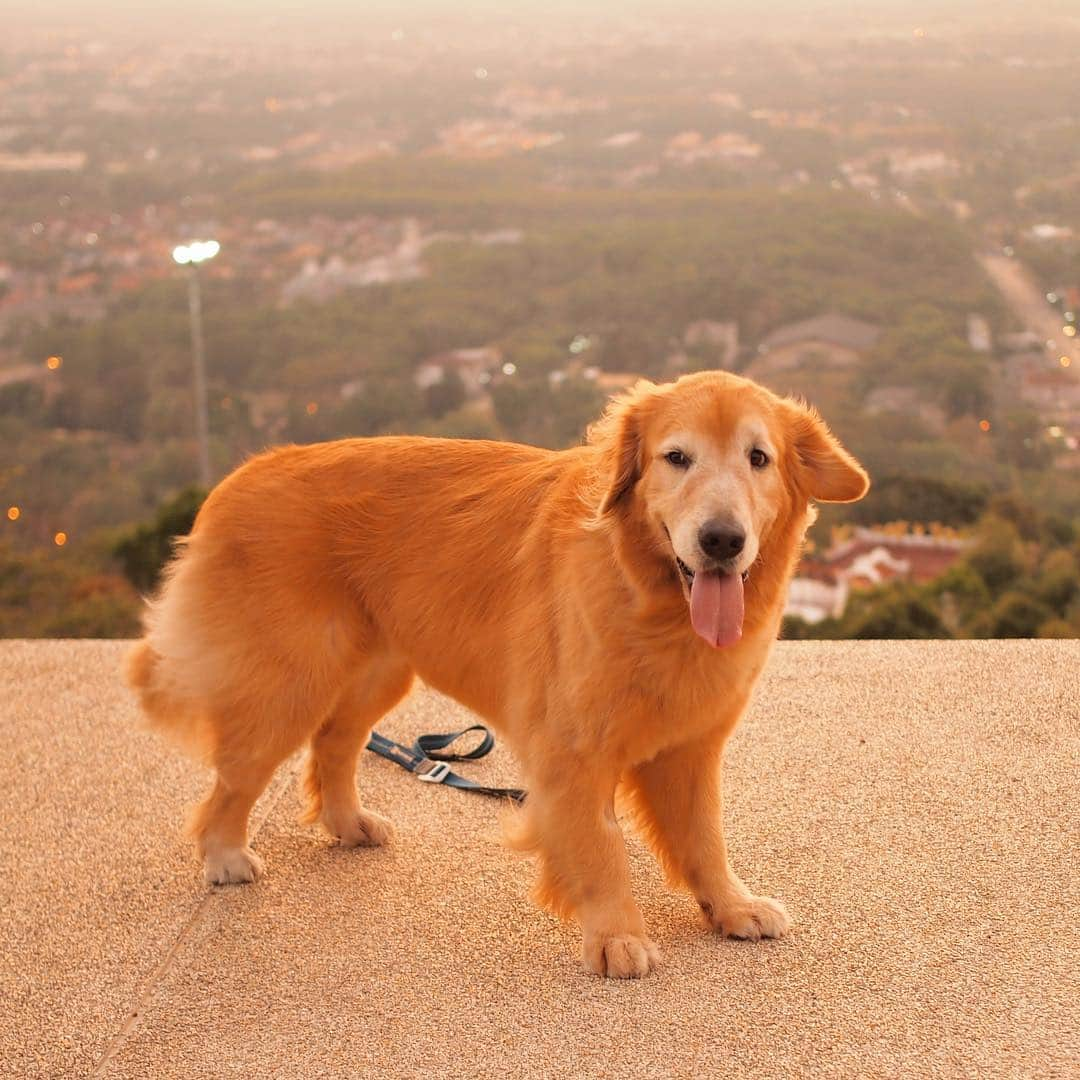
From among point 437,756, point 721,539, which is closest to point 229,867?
point 437,756

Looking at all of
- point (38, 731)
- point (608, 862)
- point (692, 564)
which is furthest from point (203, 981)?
point (38, 731)

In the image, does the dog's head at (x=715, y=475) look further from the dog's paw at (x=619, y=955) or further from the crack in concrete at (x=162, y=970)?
the crack in concrete at (x=162, y=970)

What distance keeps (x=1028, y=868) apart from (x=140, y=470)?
12392 mm

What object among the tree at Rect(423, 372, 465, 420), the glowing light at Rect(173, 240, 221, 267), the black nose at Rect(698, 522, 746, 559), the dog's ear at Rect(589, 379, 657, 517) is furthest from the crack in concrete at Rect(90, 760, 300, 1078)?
the tree at Rect(423, 372, 465, 420)

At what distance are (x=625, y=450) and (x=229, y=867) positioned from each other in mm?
1484

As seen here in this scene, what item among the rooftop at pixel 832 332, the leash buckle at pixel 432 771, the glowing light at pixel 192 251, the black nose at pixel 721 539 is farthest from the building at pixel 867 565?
the black nose at pixel 721 539

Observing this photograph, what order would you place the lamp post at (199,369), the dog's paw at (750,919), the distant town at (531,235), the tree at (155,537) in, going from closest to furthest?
the dog's paw at (750,919)
the tree at (155,537)
the distant town at (531,235)
the lamp post at (199,369)

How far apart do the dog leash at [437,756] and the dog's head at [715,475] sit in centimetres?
139

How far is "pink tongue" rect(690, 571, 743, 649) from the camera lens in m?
2.39

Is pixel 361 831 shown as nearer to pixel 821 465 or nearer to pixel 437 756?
pixel 437 756

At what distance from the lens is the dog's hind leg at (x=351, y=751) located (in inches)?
130

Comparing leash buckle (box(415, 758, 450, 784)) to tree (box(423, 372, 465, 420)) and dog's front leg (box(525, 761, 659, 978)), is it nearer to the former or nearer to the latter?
dog's front leg (box(525, 761, 659, 978))

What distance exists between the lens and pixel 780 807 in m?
3.51

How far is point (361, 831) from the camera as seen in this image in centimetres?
338
